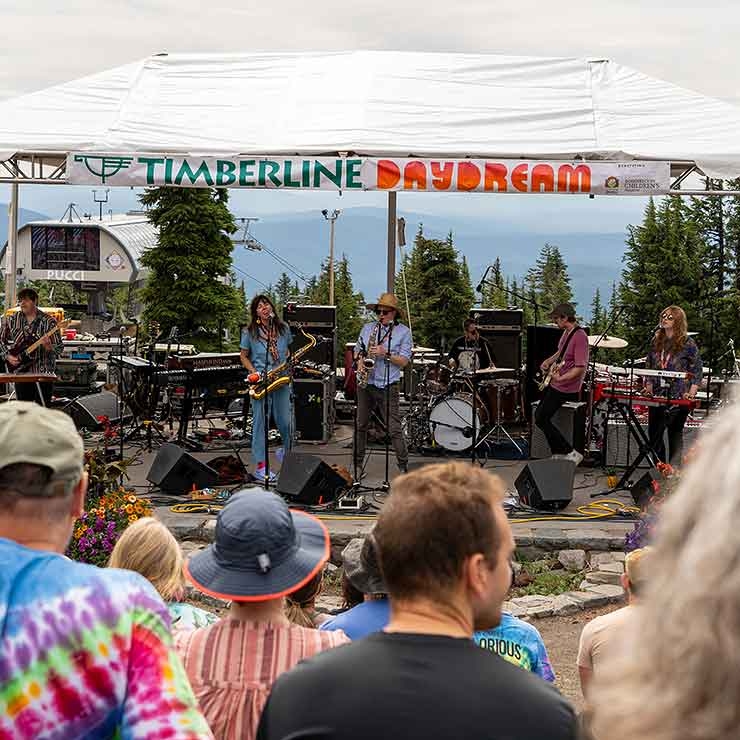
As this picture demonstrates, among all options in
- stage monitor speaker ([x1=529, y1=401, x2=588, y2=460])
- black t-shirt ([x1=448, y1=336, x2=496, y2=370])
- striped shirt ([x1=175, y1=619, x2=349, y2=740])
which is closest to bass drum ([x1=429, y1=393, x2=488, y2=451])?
stage monitor speaker ([x1=529, y1=401, x2=588, y2=460])

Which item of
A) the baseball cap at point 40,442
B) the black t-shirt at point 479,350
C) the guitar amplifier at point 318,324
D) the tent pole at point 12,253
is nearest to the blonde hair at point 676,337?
the black t-shirt at point 479,350

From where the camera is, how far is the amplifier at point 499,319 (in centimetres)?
1496

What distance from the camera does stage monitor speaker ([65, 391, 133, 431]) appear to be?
14.0m

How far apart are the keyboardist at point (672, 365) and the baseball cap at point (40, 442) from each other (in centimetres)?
866

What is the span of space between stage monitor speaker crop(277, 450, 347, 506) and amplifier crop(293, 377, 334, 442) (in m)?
3.45

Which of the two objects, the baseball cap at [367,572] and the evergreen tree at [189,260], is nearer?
the baseball cap at [367,572]

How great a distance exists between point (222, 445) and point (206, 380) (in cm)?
118

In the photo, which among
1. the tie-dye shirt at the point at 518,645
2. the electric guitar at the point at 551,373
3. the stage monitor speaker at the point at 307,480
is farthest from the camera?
the electric guitar at the point at 551,373

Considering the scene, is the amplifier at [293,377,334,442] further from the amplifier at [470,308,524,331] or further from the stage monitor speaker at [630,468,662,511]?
the stage monitor speaker at [630,468,662,511]

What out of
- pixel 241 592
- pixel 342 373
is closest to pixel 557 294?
pixel 342 373

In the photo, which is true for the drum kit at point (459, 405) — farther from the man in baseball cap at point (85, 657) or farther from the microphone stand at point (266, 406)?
the man in baseball cap at point (85, 657)

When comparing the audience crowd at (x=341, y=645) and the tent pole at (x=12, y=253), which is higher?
the tent pole at (x=12, y=253)

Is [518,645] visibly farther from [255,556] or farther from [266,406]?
[266,406]

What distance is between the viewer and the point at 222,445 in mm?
13406
